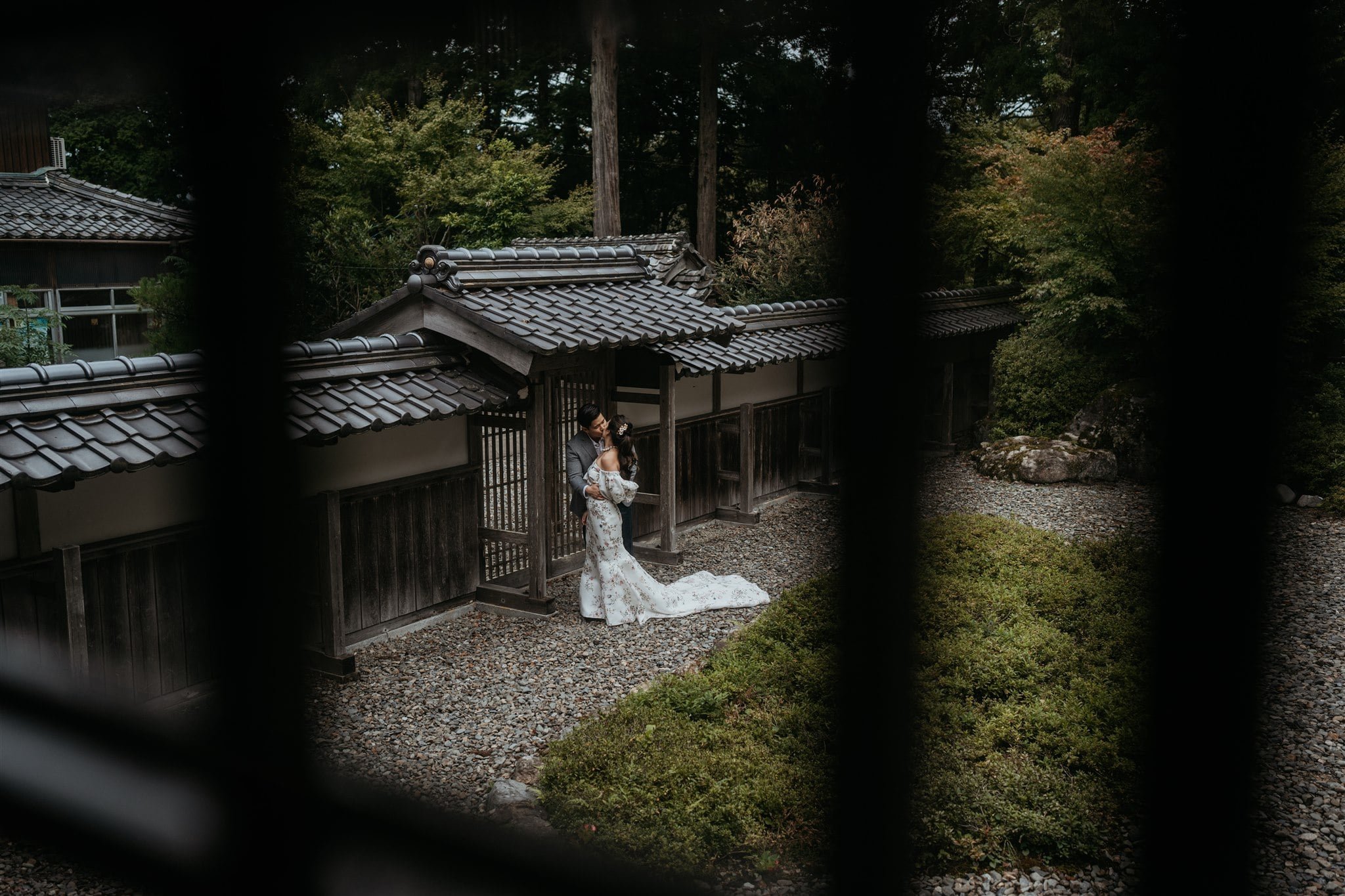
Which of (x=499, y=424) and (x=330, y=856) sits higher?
(x=499, y=424)

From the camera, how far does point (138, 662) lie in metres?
4.37

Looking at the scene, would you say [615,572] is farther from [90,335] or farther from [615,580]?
[90,335]

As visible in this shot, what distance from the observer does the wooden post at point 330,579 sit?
4.91 m

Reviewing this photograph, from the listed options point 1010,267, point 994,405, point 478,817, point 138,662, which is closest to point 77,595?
point 138,662

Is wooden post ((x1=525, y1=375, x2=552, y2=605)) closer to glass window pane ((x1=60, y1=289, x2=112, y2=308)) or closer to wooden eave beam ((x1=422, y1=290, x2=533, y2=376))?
wooden eave beam ((x1=422, y1=290, x2=533, y2=376))

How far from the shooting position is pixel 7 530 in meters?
3.76

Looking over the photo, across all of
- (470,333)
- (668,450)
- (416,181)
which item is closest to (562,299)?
→ (470,333)

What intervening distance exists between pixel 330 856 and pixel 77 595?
7.20 ft

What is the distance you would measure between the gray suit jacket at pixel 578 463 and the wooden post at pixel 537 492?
18 centimetres

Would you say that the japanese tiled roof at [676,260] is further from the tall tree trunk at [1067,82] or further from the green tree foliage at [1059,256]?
the tall tree trunk at [1067,82]

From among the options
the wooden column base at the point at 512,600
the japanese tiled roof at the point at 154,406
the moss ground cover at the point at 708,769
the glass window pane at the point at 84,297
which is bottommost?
the wooden column base at the point at 512,600

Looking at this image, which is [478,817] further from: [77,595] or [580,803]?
[77,595]

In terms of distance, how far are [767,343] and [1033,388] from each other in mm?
5445


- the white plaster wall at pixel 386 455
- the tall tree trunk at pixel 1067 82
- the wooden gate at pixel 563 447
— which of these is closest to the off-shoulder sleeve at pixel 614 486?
the wooden gate at pixel 563 447
